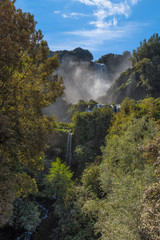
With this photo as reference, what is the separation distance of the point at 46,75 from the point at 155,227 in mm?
7825

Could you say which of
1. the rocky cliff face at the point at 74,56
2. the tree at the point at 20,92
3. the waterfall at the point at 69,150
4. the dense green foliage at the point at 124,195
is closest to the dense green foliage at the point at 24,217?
the dense green foliage at the point at 124,195

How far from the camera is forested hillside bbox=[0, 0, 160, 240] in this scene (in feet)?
20.3

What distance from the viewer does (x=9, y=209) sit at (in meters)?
6.30

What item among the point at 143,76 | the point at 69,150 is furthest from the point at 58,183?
the point at 143,76

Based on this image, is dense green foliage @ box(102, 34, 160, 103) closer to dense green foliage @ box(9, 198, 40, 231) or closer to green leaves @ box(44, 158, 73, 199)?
green leaves @ box(44, 158, 73, 199)

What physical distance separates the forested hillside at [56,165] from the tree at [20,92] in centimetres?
4

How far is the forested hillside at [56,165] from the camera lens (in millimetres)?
6188

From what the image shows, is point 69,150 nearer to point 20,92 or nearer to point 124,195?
point 124,195

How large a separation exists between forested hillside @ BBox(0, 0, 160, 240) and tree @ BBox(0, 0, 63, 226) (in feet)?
0.12

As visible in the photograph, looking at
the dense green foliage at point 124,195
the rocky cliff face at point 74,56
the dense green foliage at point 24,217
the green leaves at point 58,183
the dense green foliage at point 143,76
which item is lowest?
the dense green foliage at point 24,217

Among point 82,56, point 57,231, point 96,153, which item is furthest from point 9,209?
point 82,56

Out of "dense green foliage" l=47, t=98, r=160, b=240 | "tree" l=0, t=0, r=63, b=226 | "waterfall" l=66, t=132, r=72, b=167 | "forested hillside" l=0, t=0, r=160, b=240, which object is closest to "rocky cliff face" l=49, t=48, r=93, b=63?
"waterfall" l=66, t=132, r=72, b=167

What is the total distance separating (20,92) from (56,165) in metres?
10.5

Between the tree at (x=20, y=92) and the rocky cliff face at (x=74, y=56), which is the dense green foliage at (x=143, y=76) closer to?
the tree at (x=20, y=92)
